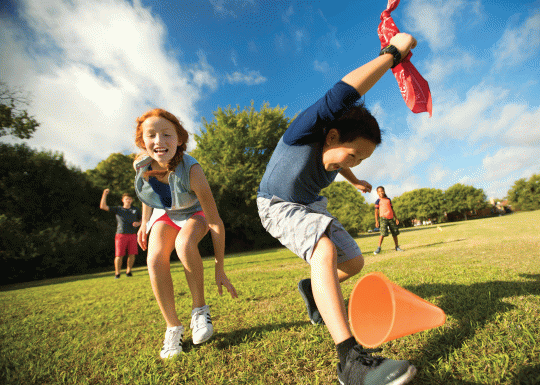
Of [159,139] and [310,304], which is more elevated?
[159,139]

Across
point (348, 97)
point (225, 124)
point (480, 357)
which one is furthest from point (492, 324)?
point (225, 124)

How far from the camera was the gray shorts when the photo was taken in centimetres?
154

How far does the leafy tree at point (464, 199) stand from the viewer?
64500 millimetres

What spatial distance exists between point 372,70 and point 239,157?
21278 millimetres

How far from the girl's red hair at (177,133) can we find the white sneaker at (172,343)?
4.14ft

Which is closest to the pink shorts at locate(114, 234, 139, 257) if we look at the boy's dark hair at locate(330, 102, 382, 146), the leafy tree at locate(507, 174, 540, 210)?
the boy's dark hair at locate(330, 102, 382, 146)

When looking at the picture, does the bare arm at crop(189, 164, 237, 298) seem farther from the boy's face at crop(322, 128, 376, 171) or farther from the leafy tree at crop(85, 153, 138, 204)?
the leafy tree at crop(85, 153, 138, 204)

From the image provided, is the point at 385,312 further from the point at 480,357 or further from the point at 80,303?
the point at 80,303

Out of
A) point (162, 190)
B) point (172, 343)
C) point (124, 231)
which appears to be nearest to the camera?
point (172, 343)

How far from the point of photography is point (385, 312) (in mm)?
1479

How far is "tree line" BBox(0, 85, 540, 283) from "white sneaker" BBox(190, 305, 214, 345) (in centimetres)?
1365

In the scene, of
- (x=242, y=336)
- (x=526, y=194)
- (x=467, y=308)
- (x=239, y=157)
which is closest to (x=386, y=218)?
(x=467, y=308)

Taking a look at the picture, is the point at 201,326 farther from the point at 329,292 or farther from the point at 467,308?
the point at 467,308

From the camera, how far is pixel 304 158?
1.73m
